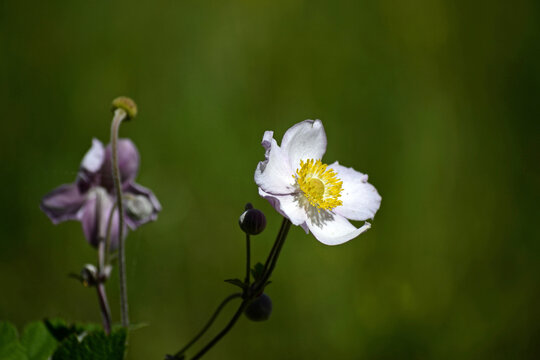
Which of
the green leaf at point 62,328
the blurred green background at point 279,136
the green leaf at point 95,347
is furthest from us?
the blurred green background at point 279,136

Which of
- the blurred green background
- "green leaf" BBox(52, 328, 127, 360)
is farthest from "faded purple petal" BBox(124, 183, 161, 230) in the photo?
the blurred green background

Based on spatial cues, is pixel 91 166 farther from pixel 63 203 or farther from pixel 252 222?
pixel 252 222

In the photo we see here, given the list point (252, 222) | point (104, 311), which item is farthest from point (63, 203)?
point (252, 222)

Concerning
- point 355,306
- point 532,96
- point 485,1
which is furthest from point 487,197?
point 485,1

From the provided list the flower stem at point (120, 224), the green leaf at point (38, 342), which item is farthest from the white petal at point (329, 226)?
the green leaf at point (38, 342)

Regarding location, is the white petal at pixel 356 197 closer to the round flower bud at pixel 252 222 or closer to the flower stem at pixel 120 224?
the round flower bud at pixel 252 222

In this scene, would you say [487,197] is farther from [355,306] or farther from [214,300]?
[214,300]

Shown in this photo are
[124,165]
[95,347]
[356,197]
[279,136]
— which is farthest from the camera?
[279,136]
